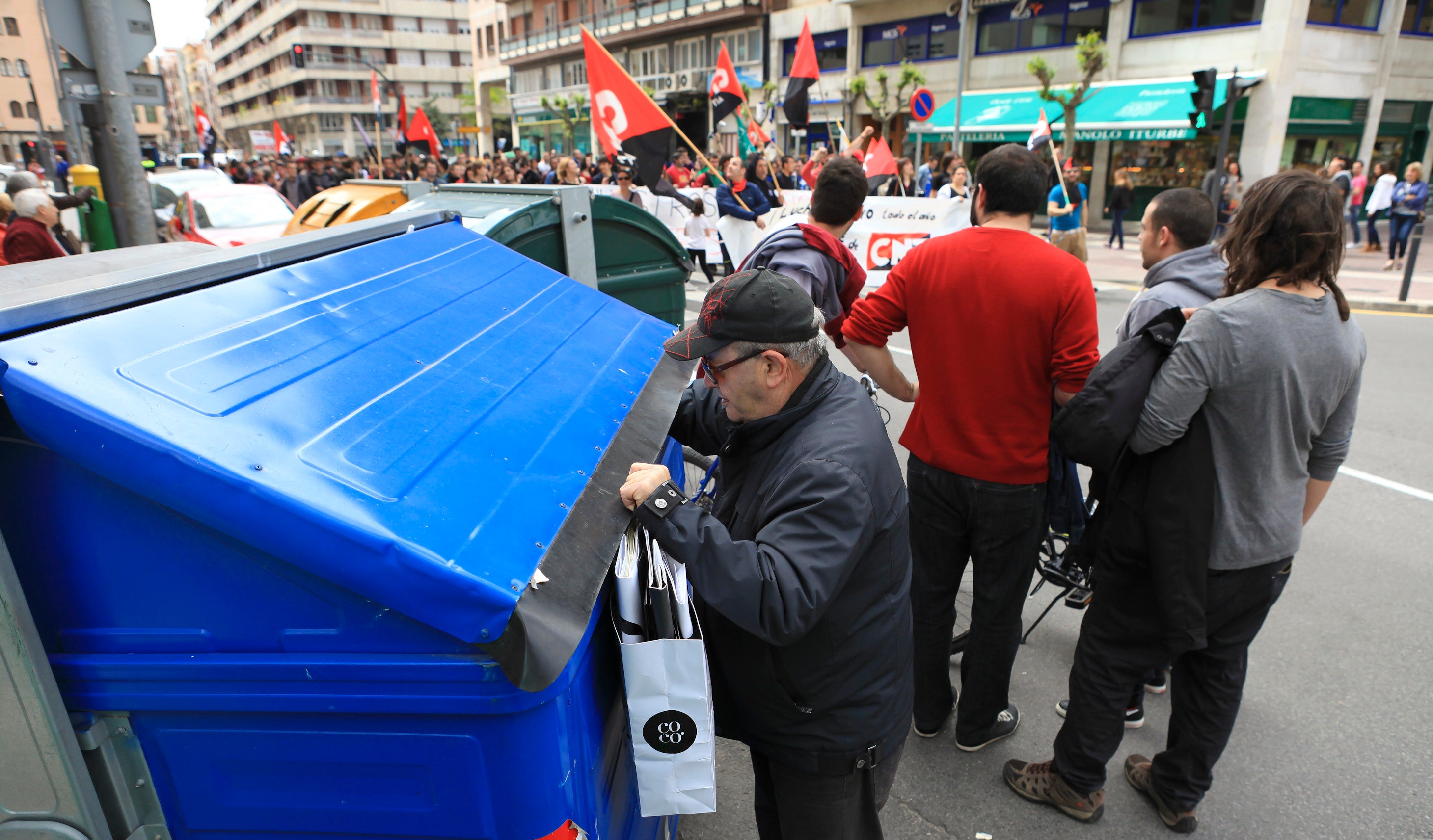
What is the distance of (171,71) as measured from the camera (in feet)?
466

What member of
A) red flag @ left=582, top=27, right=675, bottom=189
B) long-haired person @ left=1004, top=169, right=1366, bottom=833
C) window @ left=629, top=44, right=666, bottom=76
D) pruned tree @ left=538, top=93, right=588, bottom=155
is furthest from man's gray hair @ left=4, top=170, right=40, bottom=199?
pruned tree @ left=538, top=93, right=588, bottom=155

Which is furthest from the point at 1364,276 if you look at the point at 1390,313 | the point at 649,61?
the point at 649,61

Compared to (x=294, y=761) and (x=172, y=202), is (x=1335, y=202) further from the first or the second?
(x=172, y=202)

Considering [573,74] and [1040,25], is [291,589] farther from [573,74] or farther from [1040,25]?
[573,74]

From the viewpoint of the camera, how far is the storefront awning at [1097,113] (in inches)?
864

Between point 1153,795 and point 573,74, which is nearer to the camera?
point 1153,795

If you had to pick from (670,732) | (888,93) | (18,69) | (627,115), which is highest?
(18,69)

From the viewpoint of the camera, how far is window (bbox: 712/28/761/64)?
38531 mm

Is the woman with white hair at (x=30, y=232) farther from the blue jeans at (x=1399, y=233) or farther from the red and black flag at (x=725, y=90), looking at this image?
the blue jeans at (x=1399, y=233)

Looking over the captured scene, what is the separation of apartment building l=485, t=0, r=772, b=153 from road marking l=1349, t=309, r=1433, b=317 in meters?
29.5

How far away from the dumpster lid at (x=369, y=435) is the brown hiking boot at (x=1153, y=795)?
216 centimetres

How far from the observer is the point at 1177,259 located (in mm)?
3027

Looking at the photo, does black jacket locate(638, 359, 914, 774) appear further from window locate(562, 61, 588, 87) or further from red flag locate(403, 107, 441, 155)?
window locate(562, 61, 588, 87)

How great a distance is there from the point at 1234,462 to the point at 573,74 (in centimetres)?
5713
